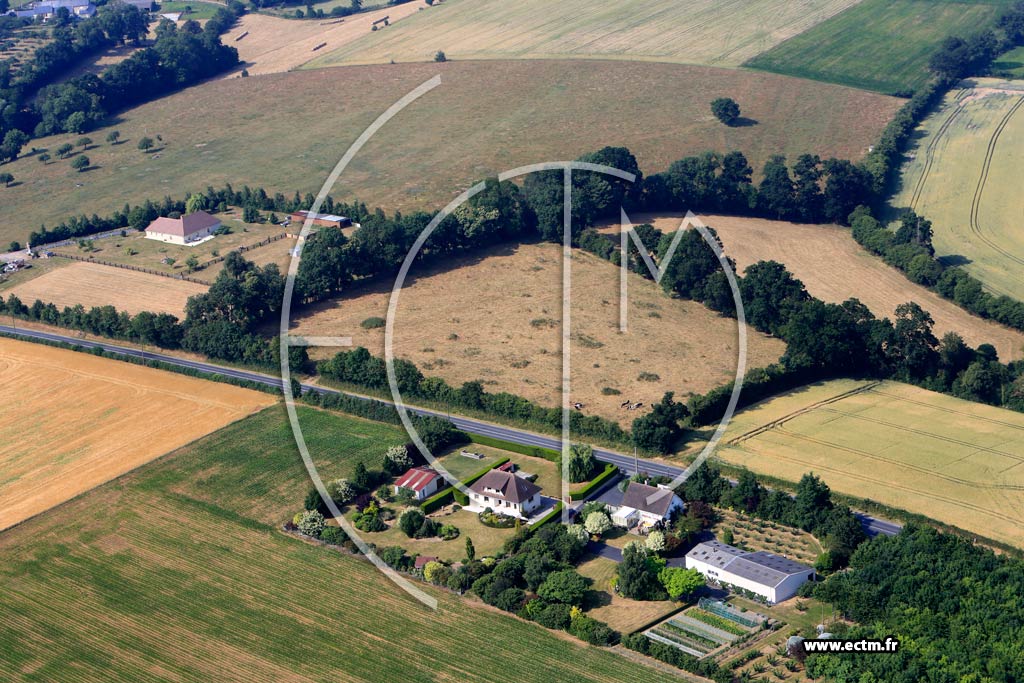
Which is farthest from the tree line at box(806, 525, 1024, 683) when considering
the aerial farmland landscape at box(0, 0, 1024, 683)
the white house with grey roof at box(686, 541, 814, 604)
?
the white house with grey roof at box(686, 541, 814, 604)

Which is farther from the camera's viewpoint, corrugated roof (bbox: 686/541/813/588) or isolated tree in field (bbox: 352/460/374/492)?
isolated tree in field (bbox: 352/460/374/492)

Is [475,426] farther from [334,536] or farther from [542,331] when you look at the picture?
[334,536]

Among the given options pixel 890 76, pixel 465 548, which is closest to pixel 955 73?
pixel 890 76

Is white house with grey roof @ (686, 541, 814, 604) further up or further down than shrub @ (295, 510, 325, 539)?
further down

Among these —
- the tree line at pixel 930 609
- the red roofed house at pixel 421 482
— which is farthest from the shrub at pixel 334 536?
the tree line at pixel 930 609

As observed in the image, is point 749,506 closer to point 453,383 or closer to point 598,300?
point 453,383

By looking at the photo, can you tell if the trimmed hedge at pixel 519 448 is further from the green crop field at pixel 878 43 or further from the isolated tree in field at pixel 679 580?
the green crop field at pixel 878 43

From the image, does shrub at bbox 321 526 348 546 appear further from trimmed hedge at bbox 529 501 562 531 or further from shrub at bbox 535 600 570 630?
shrub at bbox 535 600 570 630
